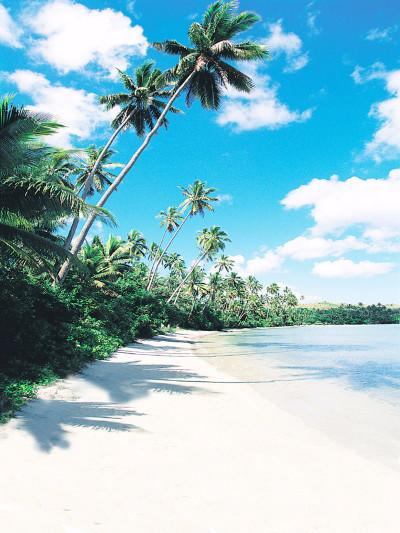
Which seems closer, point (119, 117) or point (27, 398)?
point (27, 398)

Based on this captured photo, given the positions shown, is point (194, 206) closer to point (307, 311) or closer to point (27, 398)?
point (27, 398)

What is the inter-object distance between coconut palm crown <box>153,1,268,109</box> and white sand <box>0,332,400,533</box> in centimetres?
1526

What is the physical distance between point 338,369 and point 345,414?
888 centimetres

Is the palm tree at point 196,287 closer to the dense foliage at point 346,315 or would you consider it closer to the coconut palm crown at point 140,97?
the coconut palm crown at point 140,97

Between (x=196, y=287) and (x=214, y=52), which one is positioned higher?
(x=214, y=52)

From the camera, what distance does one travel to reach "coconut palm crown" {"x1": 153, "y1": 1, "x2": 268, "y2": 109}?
15.1 metres

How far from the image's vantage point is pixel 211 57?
15781 millimetres

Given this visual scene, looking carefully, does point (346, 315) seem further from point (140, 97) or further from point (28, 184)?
point (28, 184)

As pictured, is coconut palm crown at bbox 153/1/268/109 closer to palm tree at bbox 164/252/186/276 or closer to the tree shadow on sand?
the tree shadow on sand

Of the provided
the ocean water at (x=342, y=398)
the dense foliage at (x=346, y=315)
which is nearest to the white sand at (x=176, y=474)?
the ocean water at (x=342, y=398)

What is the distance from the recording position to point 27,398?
20.9 ft

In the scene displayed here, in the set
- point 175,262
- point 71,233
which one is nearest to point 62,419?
point 71,233

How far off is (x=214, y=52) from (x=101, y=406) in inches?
621

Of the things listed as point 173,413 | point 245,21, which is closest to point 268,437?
point 173,413
